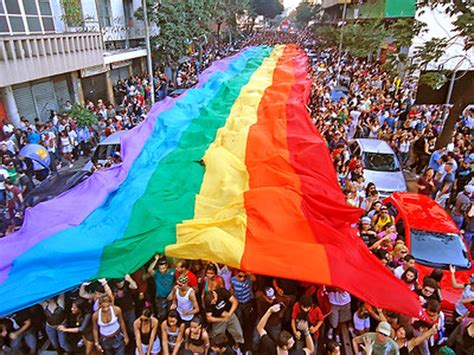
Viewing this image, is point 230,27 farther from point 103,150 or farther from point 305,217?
point 305,217

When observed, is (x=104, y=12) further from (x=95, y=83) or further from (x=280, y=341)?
(x=280, y=341)

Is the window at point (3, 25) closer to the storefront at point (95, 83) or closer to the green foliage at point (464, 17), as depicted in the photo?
the storefront at point (95, 83)

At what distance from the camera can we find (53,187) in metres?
7.97

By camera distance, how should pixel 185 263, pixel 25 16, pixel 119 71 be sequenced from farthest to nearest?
pixel 119 71 → pixel 25 16 → pixel 185 263

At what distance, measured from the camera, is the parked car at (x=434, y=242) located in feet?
19.6

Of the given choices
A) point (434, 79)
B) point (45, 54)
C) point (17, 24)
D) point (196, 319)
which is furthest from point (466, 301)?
point (17, 24)

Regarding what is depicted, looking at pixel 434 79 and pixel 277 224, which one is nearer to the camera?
pixel 277 224

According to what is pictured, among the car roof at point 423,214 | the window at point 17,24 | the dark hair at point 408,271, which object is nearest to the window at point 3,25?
the window at point 17,24

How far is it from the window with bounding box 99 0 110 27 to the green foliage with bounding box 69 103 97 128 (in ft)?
26.8

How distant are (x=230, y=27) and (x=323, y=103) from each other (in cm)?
3531

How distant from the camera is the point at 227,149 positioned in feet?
26.8

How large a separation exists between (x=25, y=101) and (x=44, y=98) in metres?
1.21

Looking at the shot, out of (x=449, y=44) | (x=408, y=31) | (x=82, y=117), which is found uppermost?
(x=408, y=31)

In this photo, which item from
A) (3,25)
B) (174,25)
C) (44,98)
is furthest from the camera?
(174,25)
